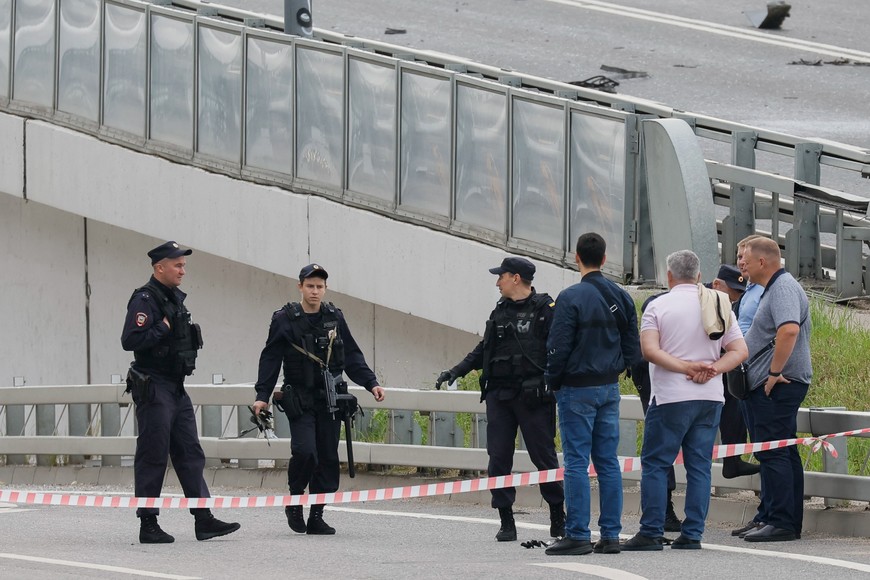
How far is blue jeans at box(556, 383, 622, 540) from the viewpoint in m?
9.76

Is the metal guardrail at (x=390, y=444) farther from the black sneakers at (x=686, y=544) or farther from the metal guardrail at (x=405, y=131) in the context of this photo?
the metal guardrail at (x=405, y=131)

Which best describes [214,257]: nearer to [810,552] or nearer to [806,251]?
[806,251]

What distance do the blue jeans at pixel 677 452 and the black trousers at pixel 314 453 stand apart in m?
2.15

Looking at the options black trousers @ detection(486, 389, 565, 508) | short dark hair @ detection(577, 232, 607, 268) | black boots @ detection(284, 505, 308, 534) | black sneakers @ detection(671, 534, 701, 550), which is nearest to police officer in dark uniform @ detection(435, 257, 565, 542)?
black trousers @ detection(486, 389, 565, 508)

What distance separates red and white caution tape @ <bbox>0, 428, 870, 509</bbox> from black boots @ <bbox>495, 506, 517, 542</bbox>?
178 millimetres

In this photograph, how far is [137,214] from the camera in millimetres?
18562

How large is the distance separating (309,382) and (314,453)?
0.44 meters

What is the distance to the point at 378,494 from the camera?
39.5ft

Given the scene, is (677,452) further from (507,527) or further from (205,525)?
(205,525)

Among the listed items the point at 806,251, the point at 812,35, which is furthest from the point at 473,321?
the point at 812,35

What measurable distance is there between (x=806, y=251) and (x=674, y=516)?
4787 mm

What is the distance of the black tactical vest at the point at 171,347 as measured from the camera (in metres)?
10.7

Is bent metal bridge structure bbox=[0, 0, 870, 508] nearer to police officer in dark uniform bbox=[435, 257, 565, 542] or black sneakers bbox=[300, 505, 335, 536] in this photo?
black sneakers bbox=[300, 505, 335, 536]

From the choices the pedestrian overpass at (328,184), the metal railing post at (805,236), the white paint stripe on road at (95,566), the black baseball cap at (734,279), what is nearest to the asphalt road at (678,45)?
the pedestrian overpass at (328,184)
